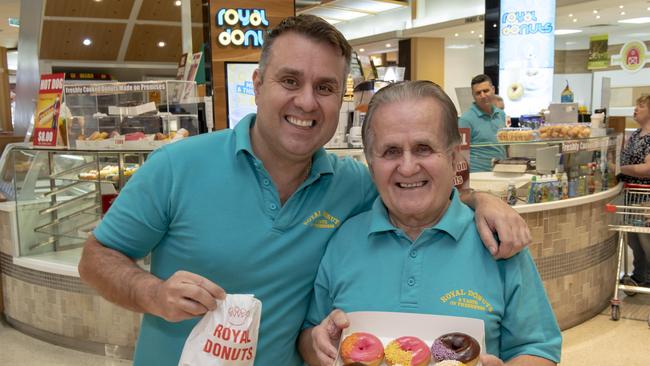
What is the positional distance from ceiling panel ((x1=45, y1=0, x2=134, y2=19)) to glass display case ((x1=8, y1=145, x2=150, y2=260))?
7842 mm

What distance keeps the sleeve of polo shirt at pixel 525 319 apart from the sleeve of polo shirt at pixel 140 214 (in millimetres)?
1012

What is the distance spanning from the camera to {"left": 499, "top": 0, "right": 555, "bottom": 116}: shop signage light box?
28.3 ft

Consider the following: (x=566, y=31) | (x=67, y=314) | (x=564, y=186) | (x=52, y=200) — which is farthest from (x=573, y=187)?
(x=566, y=31)

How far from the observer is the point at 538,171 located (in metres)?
4.52

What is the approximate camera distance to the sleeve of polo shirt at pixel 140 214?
1.59m

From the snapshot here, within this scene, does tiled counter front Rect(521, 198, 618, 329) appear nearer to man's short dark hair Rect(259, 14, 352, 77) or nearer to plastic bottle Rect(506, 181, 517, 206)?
plastic bottle Rect(506, 181, 517, 206)

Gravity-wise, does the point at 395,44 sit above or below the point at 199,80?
above

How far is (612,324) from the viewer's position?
4.80m

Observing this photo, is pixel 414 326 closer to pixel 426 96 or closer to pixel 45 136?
pixel 426 96

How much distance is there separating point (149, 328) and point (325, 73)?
1.01m

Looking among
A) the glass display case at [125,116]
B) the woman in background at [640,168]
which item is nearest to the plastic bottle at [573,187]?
the woman in background at [640,168]

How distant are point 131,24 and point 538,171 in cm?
1107

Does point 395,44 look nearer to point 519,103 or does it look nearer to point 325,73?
point 519,103

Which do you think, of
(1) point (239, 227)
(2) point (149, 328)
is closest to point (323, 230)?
(1) point (239, 227)
